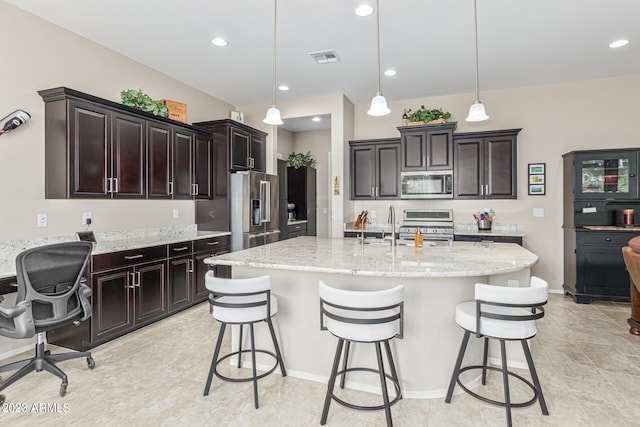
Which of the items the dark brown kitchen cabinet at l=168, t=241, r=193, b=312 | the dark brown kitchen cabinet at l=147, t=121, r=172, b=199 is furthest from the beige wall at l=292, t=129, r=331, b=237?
the dark brown kitchen cabinet at l=147, t=121, r=172, b=199

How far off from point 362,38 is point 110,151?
2.82 m

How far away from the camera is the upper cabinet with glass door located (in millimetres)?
4336

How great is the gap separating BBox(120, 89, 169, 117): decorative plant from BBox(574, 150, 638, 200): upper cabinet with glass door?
5.28m

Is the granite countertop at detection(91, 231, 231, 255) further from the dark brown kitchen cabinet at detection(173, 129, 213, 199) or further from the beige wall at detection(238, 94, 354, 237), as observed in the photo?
the beige wall at detection(238, 94, 354, 237)

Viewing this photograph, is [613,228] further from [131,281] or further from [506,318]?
[131,281]

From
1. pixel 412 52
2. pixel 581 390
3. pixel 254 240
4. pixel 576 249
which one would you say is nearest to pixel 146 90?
pixel 254 240

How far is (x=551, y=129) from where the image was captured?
16.4 feet

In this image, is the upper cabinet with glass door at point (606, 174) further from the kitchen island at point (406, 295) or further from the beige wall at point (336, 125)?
the beige wall at point (336, 125)

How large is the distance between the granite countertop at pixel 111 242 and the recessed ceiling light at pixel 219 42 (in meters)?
2.23

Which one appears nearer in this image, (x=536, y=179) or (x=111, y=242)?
(x=111, y=242)

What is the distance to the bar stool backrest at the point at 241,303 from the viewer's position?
224cm

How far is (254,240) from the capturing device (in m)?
4.98

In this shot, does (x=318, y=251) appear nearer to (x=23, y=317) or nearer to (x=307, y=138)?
(x=23, y=317)

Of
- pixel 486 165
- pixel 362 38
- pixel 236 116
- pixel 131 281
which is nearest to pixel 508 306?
pixel 362 38
